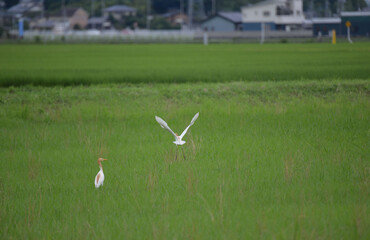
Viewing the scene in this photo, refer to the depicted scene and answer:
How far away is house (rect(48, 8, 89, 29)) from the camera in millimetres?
80188

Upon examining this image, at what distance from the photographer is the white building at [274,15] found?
2228 inches

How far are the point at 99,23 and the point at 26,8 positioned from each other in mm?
12182

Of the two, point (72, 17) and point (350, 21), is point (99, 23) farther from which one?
point (350, 21)

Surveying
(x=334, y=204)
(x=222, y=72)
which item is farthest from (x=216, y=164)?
(x=222, y=72)

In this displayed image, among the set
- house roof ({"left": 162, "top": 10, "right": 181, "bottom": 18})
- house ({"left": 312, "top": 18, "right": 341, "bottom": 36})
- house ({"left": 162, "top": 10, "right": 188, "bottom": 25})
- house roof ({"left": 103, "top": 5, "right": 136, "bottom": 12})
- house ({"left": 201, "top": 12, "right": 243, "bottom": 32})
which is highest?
house roof ({"left": 103, "top": 5, "right": 136, "bottom": 12})

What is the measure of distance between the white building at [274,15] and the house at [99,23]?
1041 inches

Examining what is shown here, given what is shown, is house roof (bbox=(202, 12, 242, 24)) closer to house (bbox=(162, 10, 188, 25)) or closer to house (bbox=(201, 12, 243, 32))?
house (bbox=(201, 12, 243, 32))

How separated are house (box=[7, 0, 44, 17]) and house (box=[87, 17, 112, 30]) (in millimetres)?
8524

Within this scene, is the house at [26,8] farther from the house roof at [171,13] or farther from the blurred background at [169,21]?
the house roof at [171,13]

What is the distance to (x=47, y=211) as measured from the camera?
4512 mm

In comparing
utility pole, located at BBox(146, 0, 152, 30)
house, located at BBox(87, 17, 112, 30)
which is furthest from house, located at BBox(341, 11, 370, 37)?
house, located at BBox(87, 17, 112, 30)

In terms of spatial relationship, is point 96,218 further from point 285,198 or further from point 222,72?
point 222,72

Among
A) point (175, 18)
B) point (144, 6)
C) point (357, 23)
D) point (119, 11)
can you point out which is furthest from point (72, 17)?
point (357, 23)

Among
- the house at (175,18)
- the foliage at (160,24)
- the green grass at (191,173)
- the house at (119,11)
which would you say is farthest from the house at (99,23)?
the green grass at (191,173)
